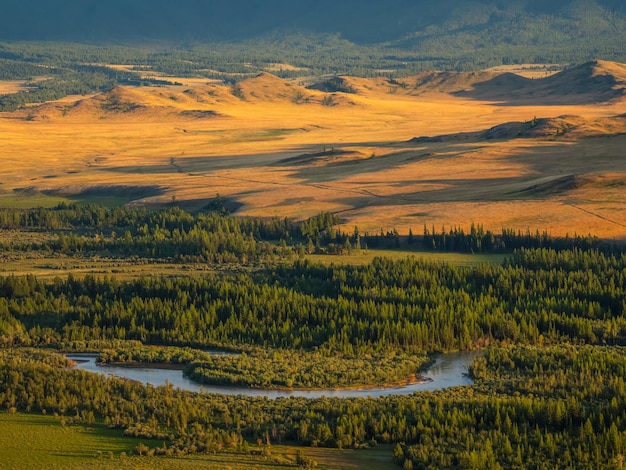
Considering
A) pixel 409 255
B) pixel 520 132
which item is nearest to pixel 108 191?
pixel 520 132

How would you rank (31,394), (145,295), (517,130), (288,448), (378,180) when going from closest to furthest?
(288,448), (31,394), (145,295), (378,180), (517,130)

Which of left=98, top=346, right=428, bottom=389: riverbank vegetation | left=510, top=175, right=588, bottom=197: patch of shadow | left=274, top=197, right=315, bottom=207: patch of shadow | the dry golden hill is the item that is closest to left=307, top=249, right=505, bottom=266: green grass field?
left=510, top=175, right=588, bottom=197: patch of shadow

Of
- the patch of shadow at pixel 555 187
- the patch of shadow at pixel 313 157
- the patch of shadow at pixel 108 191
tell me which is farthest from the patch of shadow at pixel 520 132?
the patch of shadow at pixel 108 191

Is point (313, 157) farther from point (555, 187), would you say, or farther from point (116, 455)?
point (116, 455)

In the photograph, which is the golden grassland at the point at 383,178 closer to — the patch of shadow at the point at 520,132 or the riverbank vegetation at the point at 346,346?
the patch of shadow at the point at 520,132

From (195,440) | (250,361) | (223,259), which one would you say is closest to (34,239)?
(223,259)

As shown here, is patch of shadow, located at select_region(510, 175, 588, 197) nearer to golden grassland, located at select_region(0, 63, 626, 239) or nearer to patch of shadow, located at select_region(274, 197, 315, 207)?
golden grassland, located at select_region(0, 63, 626, 239)

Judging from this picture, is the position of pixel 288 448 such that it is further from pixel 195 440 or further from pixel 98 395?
pixel 98 395

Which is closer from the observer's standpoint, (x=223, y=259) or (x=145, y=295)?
(x=145, y=295)

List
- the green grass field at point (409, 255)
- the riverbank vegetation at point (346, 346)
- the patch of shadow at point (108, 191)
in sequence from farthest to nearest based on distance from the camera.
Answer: the patch of shadow at point (108, 191) → the green grass field at point (409, 255) → the riverbank vegetation at point (346, 346)
